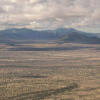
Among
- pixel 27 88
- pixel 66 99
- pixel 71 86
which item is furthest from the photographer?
pixel 71 86

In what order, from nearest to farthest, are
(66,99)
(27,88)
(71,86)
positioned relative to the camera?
1. (66,99)
2. (27,88)
3. (71,86)

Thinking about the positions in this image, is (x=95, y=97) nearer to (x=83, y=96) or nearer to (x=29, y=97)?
(x=83, y=96)

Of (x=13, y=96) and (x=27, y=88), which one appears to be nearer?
(x=13, y=96)

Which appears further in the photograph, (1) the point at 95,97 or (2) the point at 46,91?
(2) the point at 46,91

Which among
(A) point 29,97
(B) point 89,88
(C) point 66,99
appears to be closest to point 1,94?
(A) point 29,97

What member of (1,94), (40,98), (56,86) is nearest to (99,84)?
(56,86)

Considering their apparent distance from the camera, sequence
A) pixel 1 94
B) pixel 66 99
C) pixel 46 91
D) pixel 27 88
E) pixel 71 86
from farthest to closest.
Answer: pixel 71 86 < pixel 27 88 < pixel 46 91 < pixel 1 94 < pixel 66 99

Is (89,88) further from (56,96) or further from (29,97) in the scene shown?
(29,97)

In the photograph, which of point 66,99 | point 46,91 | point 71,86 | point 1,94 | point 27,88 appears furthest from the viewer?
point 71,86

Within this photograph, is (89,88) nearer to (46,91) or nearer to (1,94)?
Result: (46,91)
